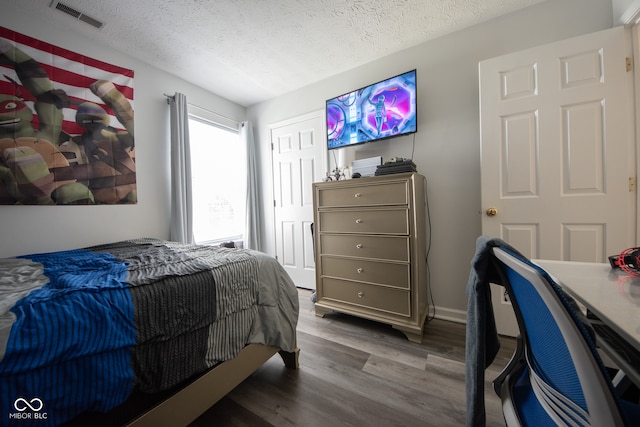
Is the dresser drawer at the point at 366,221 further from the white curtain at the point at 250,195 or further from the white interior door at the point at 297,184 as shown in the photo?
the white curtain at the point at 250,195

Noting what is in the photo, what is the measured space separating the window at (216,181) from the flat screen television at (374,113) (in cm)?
148

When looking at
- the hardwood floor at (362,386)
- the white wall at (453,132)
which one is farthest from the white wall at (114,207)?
the white wall at (453,132)

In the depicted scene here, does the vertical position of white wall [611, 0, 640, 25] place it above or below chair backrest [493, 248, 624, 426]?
above

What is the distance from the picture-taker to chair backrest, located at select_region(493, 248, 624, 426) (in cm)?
34

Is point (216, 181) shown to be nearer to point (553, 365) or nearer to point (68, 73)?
point (68, 73)

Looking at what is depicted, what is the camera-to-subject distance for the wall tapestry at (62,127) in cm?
154

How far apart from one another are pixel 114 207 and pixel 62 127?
0.71 meters

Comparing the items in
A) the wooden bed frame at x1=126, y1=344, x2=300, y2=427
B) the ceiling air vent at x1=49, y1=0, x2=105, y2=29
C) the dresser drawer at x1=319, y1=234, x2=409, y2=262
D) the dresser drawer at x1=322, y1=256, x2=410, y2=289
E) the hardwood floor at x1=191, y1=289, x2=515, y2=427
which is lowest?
the hardwood floor at x1=191, y1=289, x2=515, y2=427

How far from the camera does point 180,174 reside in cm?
234

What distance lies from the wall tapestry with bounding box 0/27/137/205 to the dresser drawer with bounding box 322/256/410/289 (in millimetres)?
2046

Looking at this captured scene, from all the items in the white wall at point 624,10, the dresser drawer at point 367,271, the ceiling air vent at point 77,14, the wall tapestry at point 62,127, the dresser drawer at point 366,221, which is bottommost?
the dresser drawer at point 367,271

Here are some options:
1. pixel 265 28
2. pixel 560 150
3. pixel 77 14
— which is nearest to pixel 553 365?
pixel 560 150

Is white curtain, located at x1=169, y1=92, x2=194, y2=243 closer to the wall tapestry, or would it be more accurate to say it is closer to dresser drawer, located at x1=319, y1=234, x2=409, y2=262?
the wall tapestry

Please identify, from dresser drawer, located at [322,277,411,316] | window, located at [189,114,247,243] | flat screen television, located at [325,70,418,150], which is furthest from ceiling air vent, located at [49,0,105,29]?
dresser drawer, located at [322,277,411,316]
